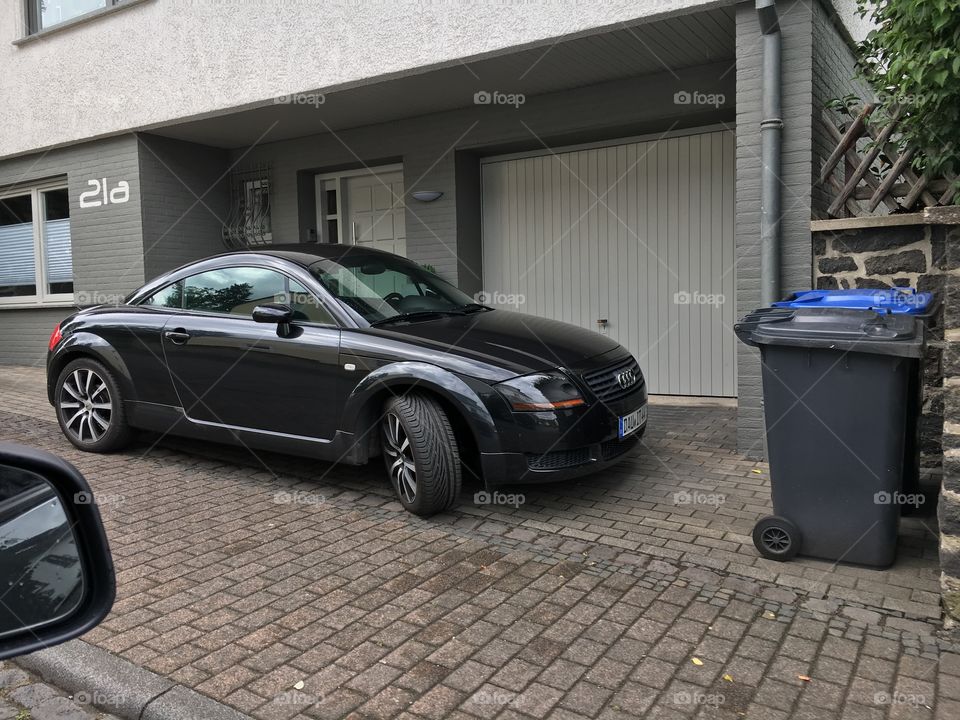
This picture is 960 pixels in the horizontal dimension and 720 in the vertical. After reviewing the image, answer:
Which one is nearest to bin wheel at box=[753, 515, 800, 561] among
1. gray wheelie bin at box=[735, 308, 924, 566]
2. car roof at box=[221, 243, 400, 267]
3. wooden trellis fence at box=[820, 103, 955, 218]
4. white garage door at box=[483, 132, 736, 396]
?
gray wheelie bin at box=[735, 308, 924, 566]

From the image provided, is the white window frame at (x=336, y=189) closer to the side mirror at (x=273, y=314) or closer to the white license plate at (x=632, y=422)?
the side mirror at (x=273, y=314)

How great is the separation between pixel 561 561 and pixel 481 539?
509 mm

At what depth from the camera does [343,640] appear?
317cm

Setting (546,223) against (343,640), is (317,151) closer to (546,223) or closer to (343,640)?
(546,223)

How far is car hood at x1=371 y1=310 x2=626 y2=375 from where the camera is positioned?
454 cm

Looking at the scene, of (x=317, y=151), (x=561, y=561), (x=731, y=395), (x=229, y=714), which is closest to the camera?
(x=229, y=714)

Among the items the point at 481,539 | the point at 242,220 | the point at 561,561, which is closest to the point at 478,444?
the point at 481,539

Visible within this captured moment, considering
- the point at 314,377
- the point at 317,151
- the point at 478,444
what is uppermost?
the point at 317,151

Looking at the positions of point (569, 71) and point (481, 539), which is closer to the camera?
point (481, 539)

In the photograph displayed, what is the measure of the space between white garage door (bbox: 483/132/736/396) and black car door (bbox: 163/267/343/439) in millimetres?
4204

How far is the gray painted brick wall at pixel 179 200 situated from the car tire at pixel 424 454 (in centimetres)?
656

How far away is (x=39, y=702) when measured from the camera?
290 cm

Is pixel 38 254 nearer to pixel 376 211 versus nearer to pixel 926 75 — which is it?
pixel 376 211

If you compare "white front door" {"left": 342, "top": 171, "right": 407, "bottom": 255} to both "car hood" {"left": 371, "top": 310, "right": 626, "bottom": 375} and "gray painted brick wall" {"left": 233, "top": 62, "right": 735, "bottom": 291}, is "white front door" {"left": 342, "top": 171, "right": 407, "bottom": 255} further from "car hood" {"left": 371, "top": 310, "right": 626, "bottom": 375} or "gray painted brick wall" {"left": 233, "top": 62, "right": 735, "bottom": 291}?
"car hood" {"left": 371, "top": 310, "right": 626, "bottom": 375}
